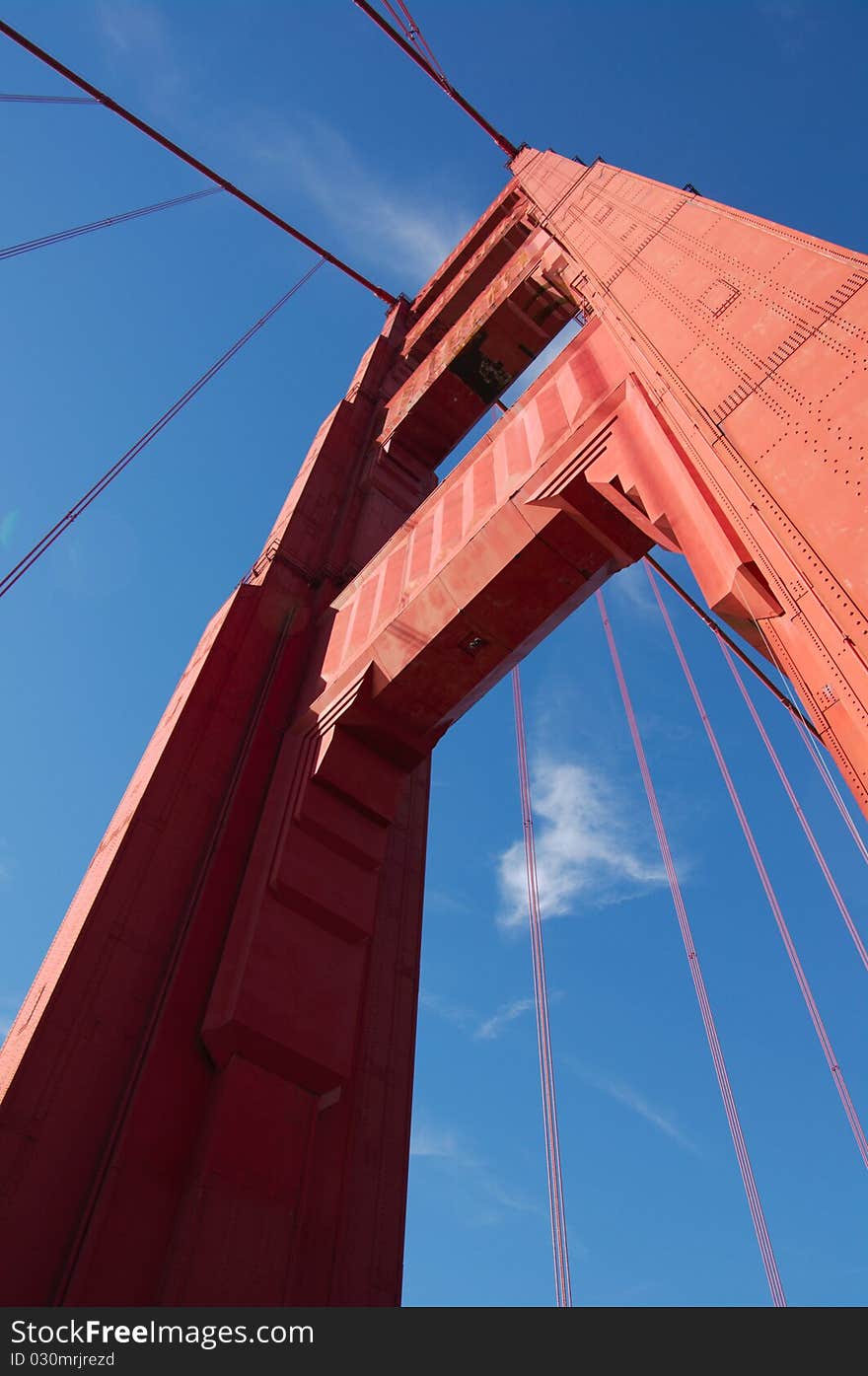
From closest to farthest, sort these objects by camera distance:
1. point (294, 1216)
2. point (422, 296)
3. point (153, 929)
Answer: point (294, 1216)
point (153, 929)
point (422, 296)

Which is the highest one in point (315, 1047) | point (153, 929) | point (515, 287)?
point (515, 287)

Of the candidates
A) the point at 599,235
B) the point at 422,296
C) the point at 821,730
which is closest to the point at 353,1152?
the point at 821,730

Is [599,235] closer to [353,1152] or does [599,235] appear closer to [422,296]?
[353,1152]

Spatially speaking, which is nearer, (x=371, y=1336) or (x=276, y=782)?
(x=371, y=1336)
